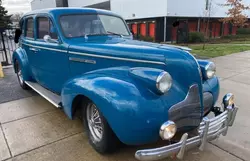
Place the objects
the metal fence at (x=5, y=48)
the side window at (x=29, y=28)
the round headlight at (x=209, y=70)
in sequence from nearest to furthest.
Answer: the round headlight at (x=209, y=70) → the side window at (x=29, y=28) → the metal fence at (x=5, y=48)

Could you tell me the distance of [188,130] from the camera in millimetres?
2266

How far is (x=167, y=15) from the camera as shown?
1769 centimetres

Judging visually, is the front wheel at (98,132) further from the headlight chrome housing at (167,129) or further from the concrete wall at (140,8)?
the concrete wall at (140,8)

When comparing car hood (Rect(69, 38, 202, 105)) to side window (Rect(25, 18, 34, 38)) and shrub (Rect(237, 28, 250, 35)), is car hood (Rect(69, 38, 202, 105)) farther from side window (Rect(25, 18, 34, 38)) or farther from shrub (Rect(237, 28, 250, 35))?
shrub (Rect(237, 28, 250, 35))

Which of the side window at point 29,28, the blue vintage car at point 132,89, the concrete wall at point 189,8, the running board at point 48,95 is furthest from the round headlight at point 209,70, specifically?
the concrete wall at point 189,8

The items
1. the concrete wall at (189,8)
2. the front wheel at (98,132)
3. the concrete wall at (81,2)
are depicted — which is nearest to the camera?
the front wheel at (98,132)

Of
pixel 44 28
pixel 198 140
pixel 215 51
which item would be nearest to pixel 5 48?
pixel 44 28

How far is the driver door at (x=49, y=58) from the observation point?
3.41 metres

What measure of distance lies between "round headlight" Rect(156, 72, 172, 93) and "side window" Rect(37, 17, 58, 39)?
207 centimetres

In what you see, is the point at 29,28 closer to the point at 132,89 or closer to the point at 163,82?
the point at 132,89

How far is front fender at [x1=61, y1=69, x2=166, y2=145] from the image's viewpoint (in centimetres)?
200

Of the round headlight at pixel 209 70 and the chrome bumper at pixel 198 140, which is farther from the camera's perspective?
the round headlight at pixel 209 70

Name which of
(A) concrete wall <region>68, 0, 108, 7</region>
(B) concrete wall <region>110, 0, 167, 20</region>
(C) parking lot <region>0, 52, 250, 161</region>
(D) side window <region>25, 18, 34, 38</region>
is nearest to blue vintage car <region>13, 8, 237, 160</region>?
(C) parking lot <region>0, 52, 250, 161</region>

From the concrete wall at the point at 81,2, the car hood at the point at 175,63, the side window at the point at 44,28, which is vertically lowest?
the car hood at the point at 175,63
